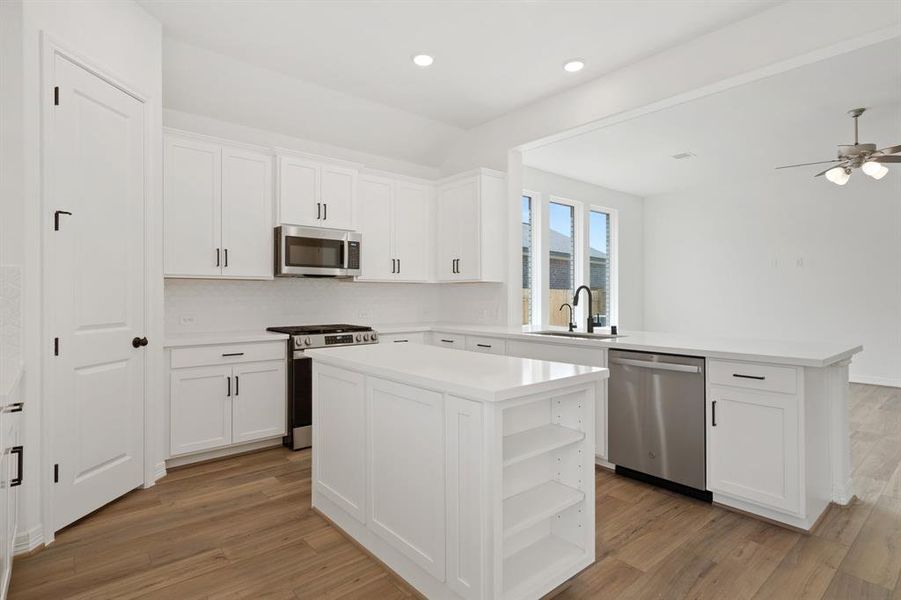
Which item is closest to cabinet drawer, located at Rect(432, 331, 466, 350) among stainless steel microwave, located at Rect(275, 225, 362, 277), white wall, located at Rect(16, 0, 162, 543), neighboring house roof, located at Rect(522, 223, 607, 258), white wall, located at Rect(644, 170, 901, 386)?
stainless steel microwave, located at Rect(275, 225, 362, 277)

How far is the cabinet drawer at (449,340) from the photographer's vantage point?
14.4 ft

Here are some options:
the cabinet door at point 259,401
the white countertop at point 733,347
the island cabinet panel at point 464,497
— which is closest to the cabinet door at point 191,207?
the cabinet door at point 259,401

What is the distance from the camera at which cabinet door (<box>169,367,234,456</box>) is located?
3.31 metres

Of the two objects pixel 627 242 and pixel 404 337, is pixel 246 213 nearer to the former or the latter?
pixel 404 337

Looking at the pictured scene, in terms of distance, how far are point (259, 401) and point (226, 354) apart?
46 centimetres

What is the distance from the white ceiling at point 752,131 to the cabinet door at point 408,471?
399cm

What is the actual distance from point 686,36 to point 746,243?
17.1 feet

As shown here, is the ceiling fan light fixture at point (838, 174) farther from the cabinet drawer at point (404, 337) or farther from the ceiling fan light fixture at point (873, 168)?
the cabinet drawer at point (404, 337)

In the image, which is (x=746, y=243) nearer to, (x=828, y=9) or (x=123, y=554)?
(x=828, y=9)

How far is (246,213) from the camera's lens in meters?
3.88

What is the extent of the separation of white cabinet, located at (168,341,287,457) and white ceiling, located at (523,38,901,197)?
149 inches

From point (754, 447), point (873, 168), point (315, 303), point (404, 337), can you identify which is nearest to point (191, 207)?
point (315, 303)

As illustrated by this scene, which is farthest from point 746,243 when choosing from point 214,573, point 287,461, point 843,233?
point 214,573

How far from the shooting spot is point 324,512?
2.63 metres
